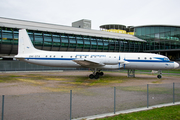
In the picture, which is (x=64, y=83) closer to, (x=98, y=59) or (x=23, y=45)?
(x=98, y=59)

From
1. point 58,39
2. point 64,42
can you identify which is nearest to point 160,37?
point 64,42

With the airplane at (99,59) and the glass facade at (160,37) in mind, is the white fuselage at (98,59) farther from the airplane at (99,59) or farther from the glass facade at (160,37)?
the glass facade at (160,37)

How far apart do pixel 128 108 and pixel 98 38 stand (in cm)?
3905

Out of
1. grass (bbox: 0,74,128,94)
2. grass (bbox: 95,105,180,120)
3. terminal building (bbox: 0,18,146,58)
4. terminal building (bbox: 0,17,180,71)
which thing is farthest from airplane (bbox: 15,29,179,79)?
grass (bbox: 95,105,180,120)

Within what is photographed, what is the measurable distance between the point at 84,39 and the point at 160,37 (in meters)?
24.0

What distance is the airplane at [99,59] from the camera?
74.8 feet

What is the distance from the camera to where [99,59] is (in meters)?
23.0

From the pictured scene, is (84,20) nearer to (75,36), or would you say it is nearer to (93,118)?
(75,36)

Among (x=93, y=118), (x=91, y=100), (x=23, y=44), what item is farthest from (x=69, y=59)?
(x=93, y=118)

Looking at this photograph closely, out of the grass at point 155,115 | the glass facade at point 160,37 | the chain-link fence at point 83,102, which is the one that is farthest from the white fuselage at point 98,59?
the glass facade at point 160,37

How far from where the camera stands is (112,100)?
8602mm

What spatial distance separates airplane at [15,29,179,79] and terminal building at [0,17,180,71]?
29.6 ft

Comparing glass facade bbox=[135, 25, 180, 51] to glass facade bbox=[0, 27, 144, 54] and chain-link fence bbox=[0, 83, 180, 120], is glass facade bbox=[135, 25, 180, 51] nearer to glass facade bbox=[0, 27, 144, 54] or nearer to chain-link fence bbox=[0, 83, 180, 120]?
glass facade bbox=[0, 27, 144, 54]

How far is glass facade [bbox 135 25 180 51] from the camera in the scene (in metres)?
45.8
